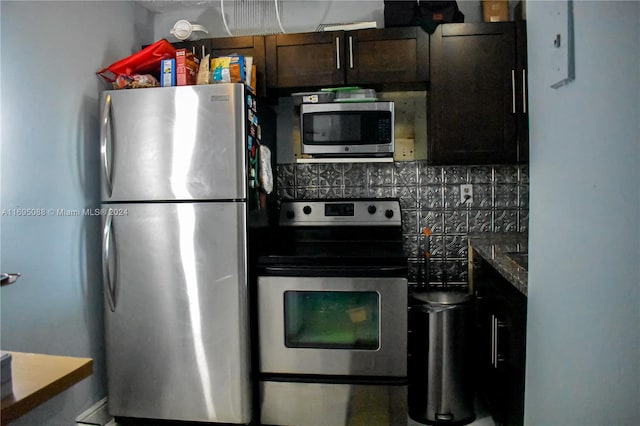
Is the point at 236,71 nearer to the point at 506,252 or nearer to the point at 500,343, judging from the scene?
the point at 506,252

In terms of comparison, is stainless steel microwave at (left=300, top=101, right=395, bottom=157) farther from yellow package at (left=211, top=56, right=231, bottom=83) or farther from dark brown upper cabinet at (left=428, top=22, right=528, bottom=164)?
yellow package at (left=211, top=56, right=231, bottom=83)

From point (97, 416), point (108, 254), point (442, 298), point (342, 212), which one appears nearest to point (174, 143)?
point (108, 254)

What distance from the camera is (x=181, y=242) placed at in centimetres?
191

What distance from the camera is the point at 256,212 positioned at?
205cm

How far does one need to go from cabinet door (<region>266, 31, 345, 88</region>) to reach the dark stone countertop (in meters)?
1.13

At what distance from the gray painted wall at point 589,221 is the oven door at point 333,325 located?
4.17 feet

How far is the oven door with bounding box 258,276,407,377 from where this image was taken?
1896mm

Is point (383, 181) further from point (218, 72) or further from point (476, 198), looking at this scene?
point (218, 72)

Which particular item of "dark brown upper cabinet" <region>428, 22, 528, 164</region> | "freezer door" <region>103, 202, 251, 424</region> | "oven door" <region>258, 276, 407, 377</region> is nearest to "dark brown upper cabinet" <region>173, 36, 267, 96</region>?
"freezer door" <region>103, 202, 251, 424</region>

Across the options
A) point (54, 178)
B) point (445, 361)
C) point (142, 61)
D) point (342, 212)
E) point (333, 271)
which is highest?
point (142, 61)

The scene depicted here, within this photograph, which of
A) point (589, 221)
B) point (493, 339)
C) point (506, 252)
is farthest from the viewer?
point (506, 252)

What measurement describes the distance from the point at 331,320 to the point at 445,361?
59 centimetres

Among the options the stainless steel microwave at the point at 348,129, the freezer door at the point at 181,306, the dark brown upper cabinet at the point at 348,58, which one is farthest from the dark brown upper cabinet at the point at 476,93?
the freezer door at the point at 181,306

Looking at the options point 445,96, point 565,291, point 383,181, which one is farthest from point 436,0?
point 565,291
